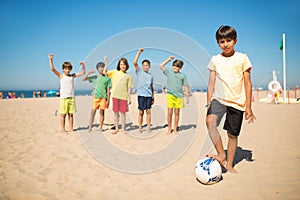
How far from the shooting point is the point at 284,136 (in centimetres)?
560

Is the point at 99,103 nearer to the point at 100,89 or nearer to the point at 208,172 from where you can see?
the point at 100,89

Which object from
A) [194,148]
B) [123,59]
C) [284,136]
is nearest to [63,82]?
[123,59]

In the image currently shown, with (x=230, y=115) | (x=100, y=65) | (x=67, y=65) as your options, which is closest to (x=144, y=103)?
(x=100, y=65)

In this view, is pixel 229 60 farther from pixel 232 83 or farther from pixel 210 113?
pixel 210 113

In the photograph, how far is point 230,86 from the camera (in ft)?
10.6

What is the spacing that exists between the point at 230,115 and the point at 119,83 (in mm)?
3719

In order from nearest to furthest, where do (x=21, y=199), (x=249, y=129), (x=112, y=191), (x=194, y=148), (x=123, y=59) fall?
(x=21, y=199) → (x=112, y=191) → (x=194, y=148) → (x=123, y=59) → (x=249, y=129)

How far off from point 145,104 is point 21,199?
4109 mm

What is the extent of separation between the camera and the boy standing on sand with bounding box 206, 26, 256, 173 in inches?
126

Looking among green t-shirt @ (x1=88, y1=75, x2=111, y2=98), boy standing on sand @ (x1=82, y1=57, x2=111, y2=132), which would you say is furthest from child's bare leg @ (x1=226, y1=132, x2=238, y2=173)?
green t-shirt @ (x1=88, y1=75, x2=111, y2=98)

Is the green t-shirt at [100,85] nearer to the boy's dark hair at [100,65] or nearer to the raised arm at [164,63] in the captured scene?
the boy's dark hair at [100,65]

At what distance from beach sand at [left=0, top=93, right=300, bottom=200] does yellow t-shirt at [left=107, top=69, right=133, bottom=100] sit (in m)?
1.15

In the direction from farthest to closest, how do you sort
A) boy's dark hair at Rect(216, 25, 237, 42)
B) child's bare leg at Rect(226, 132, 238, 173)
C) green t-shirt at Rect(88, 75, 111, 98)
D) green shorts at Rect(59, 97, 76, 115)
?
green t-shirt at Rect(88, 75, 111, 98) → green shorts at Rect(59, 97, 76, 115) → child's bare leg at Rect(226, 132, 238, 173) → boy's dark hair at Rect(216, 25, 237, 42)

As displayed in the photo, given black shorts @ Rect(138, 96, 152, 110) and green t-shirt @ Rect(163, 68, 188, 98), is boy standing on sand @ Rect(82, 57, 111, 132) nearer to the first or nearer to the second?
black shorts @ Rect(138, 96, 152, 110)
